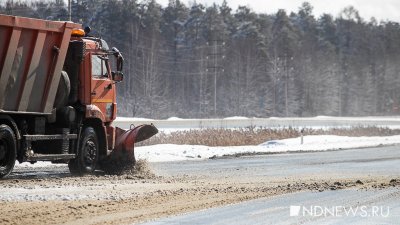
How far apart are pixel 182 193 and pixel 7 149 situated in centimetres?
377

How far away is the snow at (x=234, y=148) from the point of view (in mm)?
23719

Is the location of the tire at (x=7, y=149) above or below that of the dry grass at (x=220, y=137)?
above

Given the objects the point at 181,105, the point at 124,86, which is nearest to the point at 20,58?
the point at 124,86

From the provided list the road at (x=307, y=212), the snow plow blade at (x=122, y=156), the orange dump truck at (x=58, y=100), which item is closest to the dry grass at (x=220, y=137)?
the snow plow blade at (x=122, y=156)

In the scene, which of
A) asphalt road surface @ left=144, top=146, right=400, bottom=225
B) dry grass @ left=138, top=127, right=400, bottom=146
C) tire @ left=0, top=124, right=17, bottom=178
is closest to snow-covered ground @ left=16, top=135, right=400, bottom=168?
dry grass @ left=138, top=127, right=400, bottom=146

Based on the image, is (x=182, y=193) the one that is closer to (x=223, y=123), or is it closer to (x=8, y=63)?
(x=8, y=63)

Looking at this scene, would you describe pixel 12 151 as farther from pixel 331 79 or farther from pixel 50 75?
pixel 331 79

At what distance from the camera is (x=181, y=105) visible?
8588cm

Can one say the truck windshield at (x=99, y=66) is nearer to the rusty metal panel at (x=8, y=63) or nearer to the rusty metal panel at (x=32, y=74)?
the rusty metal panel at (x=32, y=74)

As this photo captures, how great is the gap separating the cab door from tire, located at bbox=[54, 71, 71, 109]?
95 centimetres

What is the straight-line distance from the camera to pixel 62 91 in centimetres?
1462

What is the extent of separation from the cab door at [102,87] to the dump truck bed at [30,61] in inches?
52.9

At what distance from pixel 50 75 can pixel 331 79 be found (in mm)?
89278

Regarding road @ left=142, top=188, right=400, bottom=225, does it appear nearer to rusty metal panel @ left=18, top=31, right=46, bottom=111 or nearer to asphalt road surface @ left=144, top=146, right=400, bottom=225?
asphalt road surface @ left=144, top=146, right=400, bottom=225
